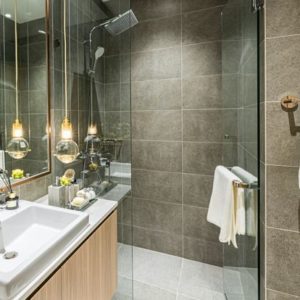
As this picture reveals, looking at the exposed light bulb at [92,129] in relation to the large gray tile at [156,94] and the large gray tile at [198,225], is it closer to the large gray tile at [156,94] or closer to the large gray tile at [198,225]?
the large gray tile at [156,94]

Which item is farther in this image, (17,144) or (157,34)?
(157,34)

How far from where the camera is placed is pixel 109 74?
70.9 inches

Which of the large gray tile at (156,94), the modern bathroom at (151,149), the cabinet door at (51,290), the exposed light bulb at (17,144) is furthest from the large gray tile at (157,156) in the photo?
the cabinet door at (51,290)

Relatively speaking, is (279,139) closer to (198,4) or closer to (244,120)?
(244,120)

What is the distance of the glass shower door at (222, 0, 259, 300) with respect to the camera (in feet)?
3.74

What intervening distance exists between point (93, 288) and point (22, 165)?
0.88m

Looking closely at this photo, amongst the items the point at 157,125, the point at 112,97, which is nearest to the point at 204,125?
the point at 157,125

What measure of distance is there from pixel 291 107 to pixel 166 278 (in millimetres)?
1757

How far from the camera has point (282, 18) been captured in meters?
0.93

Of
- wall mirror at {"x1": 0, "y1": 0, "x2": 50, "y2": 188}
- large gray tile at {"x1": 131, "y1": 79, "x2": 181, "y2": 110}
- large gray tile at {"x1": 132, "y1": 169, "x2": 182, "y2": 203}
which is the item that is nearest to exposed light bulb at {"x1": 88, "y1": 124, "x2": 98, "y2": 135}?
wall mirror at {"x1": 0, "y1": 0, "x2": 50, "y2": 188}

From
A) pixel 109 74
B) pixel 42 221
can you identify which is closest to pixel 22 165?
pixel 42 221

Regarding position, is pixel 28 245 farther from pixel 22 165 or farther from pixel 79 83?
pixel 79 83

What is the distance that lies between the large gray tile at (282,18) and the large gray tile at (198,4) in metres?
1.19

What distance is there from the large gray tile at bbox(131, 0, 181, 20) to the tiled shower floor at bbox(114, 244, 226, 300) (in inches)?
86.3
